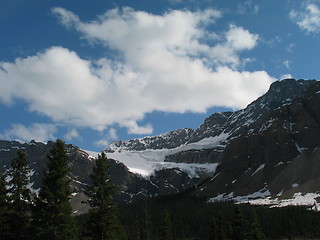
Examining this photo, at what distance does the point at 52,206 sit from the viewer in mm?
29500

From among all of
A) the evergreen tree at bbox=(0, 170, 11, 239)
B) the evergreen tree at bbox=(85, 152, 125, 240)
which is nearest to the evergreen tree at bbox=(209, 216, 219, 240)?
the evergreen tree at bbox=(85, 152, 125, 240)

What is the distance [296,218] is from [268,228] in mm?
13849

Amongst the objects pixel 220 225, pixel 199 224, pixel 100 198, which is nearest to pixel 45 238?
pixel 100 198

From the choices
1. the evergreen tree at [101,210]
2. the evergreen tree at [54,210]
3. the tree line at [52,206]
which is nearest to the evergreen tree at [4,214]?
the tree line at [52,206]

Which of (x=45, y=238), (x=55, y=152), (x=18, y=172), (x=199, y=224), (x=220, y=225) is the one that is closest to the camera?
(x=45, y=238)

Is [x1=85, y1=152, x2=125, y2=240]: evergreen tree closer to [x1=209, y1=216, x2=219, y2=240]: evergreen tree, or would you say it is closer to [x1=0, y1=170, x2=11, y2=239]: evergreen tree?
[x1=0, y1=170, x2=11, y2=239]: evergreen tree

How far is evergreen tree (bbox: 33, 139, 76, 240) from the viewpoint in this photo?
95.6 ft

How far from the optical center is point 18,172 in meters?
33.3

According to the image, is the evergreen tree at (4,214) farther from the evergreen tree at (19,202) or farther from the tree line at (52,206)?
the evergreen tree at (19,202)

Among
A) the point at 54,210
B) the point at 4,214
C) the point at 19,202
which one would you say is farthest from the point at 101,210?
the point at 4,214

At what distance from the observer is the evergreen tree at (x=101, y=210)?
110 feet

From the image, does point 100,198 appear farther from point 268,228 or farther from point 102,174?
point 268,228

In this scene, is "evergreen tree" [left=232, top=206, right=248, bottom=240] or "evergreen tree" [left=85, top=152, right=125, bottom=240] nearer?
"evergreen tree" [left=85, top=152, right=125, bottom=240]

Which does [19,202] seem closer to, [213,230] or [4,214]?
[4,214]
